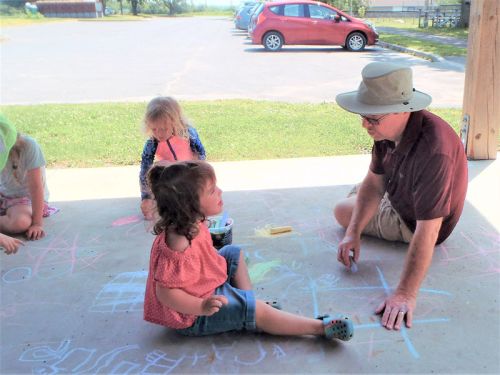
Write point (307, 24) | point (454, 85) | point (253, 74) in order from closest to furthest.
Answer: point (454, 85) → point (253, 74) → point (307, 24)

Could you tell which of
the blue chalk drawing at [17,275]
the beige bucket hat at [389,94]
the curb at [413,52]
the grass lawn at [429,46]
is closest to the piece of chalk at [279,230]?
the beige bucket hat at [389,94]

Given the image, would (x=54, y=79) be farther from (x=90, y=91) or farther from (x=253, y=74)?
(x=253, y=74)

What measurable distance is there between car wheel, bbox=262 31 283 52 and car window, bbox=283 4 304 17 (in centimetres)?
59

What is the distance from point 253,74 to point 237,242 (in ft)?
24.9

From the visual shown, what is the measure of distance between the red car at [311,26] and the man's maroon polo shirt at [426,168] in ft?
38.5

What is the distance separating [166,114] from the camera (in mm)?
3424

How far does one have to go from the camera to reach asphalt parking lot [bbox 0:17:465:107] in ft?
27.5

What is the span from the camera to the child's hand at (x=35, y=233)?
3.32m

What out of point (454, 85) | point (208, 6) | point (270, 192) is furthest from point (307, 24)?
point (208, 6)

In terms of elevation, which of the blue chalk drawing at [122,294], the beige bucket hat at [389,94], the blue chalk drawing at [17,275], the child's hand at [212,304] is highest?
the beige bucket hat at [389,94]

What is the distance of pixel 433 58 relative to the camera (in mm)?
11484

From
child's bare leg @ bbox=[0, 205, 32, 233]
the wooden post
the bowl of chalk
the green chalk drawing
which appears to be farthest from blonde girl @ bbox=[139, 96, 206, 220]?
the wooden post

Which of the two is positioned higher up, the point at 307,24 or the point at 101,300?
the point at 307,24

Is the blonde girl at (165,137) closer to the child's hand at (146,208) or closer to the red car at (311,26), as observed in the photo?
the child's hand at (146,208)
